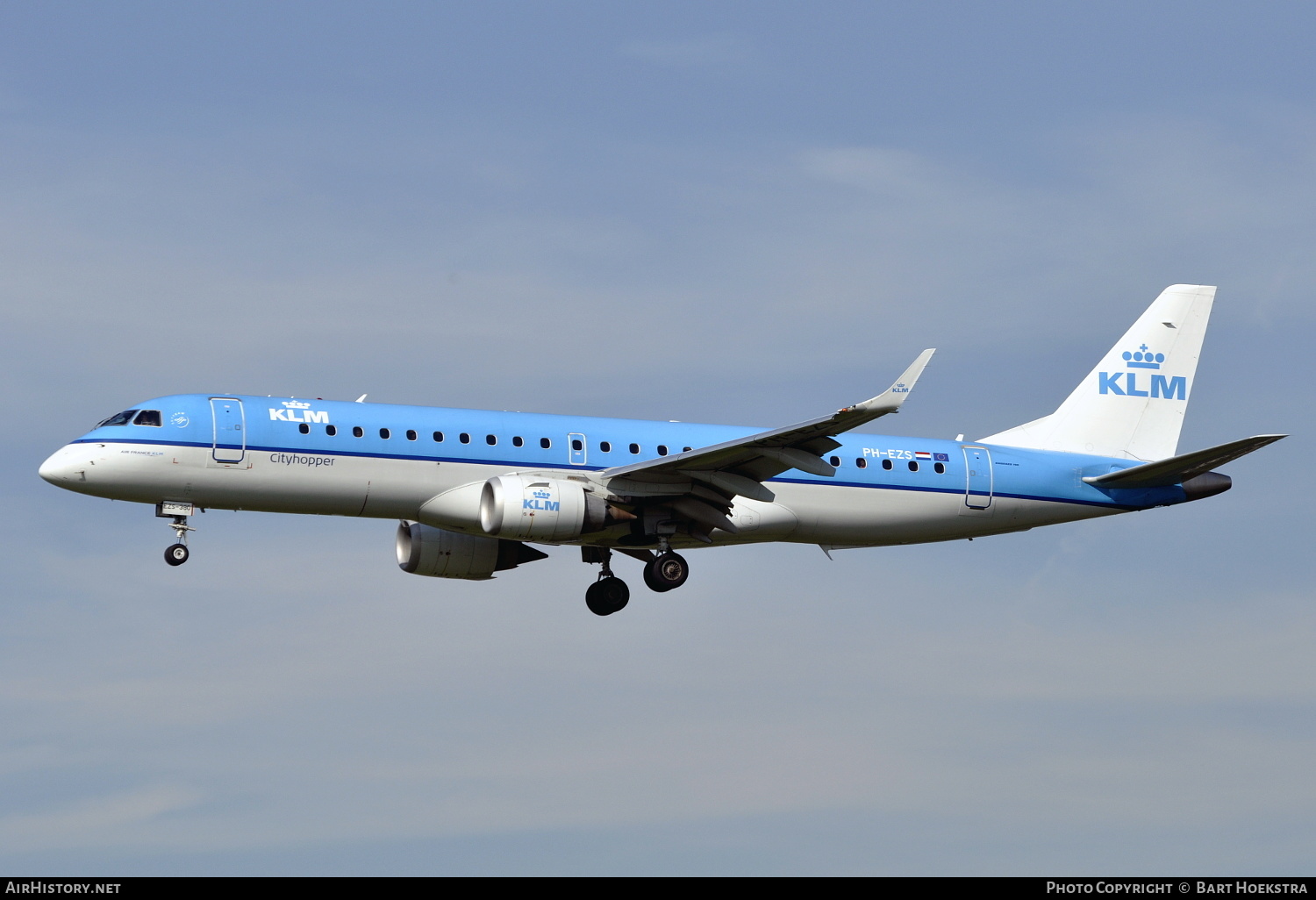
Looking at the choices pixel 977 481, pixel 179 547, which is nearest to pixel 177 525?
pixel 179 547

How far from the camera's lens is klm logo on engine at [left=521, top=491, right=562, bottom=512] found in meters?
40.3

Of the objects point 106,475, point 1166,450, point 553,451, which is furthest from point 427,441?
point 1166,450

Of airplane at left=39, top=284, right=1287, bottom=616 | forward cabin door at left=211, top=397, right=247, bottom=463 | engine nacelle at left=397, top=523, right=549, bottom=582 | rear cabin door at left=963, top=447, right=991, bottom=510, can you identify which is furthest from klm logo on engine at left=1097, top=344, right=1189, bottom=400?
forward cabin door at left=211, top=397, right=247, bottom=463

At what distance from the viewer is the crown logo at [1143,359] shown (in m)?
50.5

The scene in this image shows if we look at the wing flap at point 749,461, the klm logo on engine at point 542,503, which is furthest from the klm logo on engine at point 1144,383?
the klm logo on engine at point 542,503

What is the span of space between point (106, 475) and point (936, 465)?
20.0 meters

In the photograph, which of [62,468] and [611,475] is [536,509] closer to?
[611,475]

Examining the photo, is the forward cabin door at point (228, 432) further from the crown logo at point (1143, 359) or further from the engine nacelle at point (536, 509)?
the crown logo at point (1143, 359)

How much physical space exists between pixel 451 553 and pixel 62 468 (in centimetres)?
987

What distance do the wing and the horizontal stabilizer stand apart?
9703 millimetres

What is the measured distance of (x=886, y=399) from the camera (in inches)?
1443

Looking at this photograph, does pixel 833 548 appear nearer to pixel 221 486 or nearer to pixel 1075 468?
pixel 1075 468

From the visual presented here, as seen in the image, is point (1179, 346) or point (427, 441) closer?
point (427, 441)

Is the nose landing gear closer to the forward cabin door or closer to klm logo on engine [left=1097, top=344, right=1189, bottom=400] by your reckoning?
the forward cabin door
